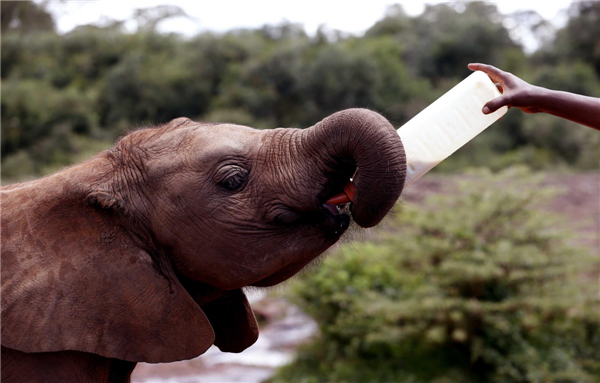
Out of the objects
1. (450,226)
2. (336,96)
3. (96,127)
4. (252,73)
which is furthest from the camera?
(252,73)

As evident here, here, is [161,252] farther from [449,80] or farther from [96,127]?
[449,80]

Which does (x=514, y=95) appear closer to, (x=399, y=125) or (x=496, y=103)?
(x=496, y=103)

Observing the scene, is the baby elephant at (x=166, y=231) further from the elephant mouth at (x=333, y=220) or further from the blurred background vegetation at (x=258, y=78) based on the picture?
the blurred background vegetation at (x=258, y=78)

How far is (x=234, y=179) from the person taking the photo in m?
2.21

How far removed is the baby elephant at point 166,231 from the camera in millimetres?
2020

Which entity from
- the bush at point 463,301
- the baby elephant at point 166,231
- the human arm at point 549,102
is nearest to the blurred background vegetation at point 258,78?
the bush at point 463,301

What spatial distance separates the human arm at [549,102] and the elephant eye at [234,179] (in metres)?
0.90

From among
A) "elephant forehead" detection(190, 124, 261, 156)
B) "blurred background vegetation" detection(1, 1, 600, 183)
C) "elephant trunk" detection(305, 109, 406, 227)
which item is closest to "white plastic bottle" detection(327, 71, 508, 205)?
"elephant trunk" detection(305, 109, 406, 227)

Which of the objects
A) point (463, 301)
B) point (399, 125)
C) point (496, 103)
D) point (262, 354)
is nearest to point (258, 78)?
point (262, 354)

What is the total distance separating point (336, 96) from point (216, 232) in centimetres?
2951

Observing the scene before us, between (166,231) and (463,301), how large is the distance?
5494 millimetres

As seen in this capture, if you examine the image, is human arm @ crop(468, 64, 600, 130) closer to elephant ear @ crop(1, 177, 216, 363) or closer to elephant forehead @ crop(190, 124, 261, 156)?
elephant forehead @ crop(190, 124, 261, 156)

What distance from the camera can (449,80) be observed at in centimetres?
3478

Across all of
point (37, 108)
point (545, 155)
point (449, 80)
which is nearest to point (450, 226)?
point (545, 155)
